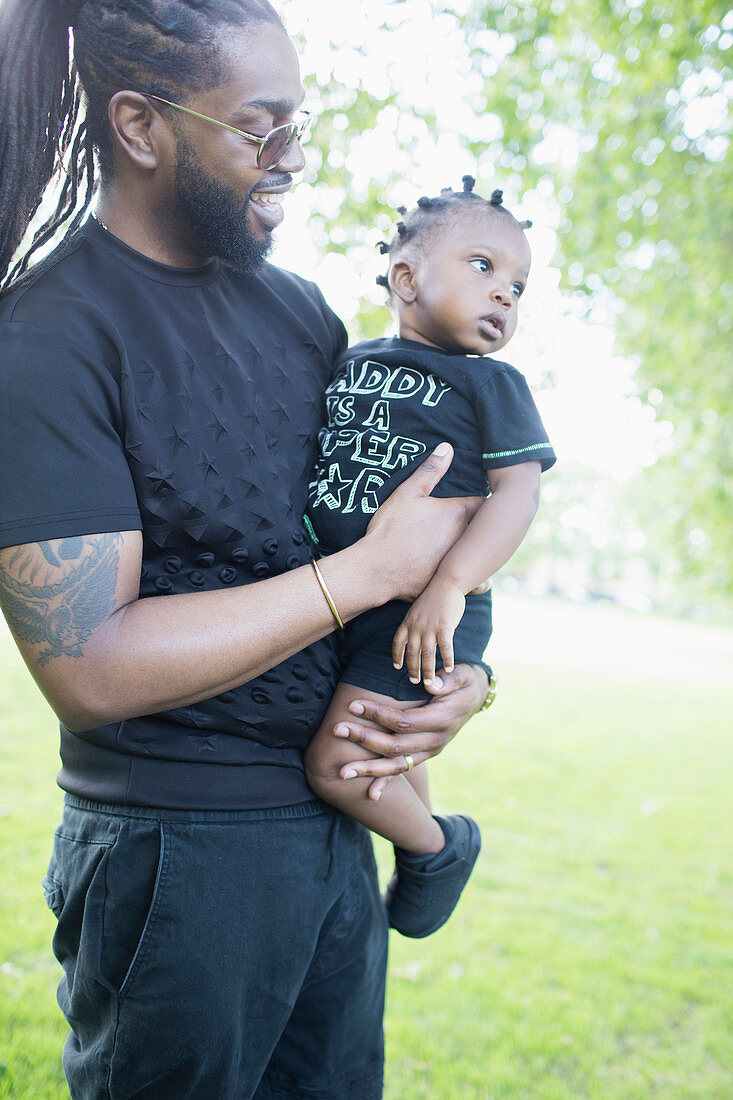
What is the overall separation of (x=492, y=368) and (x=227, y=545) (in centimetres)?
85

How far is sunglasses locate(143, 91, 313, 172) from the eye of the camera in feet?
5.48

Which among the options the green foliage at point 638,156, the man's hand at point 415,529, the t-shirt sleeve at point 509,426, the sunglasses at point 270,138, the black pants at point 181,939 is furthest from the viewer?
the green foliage at point 638,156

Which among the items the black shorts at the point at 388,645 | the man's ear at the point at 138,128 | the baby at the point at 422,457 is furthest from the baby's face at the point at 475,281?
the man's ear at the point at 138,128

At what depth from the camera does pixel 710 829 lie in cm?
738

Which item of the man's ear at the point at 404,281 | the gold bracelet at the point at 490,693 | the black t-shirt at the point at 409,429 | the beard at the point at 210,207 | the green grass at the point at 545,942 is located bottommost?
the green grass at the point at 545,942

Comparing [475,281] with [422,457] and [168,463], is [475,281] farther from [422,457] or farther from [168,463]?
[168,463]

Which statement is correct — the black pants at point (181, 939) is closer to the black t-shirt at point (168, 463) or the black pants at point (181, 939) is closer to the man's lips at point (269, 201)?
the black t-shirt at point (168, 463)

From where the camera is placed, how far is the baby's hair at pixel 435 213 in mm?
2248

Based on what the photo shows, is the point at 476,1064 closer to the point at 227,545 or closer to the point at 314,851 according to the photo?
the point at 314,851

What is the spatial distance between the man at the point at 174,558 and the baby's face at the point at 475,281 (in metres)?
0.52

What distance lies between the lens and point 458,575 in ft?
6.12

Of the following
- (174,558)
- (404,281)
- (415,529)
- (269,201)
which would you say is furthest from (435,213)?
(174,558)

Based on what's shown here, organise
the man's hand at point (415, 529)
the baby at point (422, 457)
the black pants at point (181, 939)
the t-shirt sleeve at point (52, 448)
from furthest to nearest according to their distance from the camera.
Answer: the baby at point (422, 457)
the man's hand at point (415, 529)
the black pants at point (181, 939)
the t-shirt sleeve at point (52, 448)

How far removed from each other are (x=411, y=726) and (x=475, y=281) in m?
1.16
